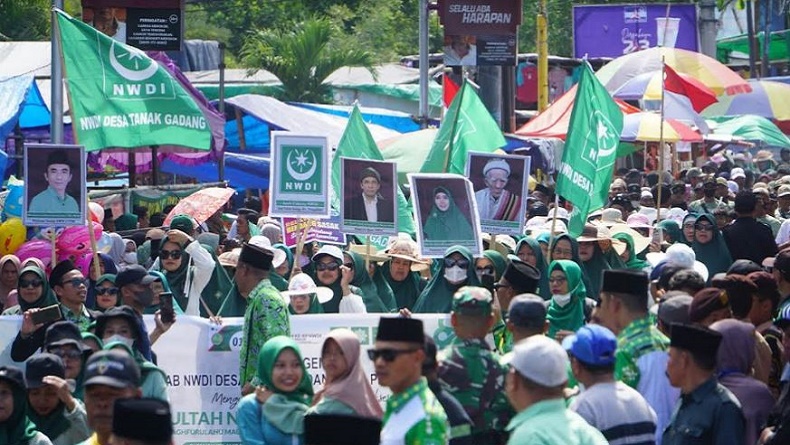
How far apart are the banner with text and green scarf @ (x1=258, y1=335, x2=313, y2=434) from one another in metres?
2.34

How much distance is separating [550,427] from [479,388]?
1367mm

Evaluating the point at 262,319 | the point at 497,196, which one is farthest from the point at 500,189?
the point at 262,319

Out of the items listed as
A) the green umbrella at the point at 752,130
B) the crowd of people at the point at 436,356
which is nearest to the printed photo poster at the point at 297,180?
the crowd of people at the point at 436,356

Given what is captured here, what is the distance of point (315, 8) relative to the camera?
43.8m

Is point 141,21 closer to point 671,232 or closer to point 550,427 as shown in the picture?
point 671,232

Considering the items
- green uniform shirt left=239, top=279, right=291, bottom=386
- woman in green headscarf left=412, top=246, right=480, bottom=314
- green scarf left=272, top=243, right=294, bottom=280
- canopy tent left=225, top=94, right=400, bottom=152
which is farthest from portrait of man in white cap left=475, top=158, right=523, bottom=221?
canopy tent left=225, top=94, right=400, bottom=152

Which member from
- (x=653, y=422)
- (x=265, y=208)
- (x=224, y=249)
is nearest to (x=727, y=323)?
(x=653, y=422)

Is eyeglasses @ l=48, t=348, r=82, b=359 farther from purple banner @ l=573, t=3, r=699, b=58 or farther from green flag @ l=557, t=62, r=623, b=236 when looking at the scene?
purple banner @ l=573, t=3, r=699, b=58

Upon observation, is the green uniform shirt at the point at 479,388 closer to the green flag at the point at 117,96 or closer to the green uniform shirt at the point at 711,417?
the green uniform shirt at the point at 711,417

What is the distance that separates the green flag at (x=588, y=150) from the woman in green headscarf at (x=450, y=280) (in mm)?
2326

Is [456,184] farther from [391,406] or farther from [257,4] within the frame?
[257,4]

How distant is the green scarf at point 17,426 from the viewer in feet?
22.4

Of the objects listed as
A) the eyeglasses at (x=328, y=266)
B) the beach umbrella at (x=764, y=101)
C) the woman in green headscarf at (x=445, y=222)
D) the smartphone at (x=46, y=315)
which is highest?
the beach umbrella at (x=764, y=101)

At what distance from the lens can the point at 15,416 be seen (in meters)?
6.84
